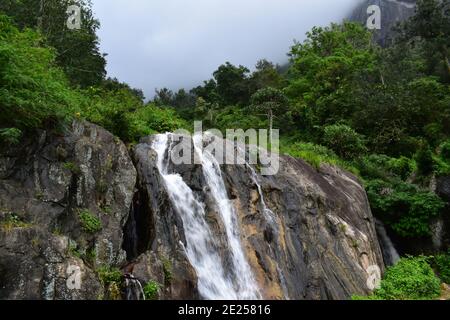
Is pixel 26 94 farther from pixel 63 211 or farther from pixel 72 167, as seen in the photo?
pixel 63 211

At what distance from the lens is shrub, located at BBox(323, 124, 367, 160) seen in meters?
23.3

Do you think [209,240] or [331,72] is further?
[331,72]

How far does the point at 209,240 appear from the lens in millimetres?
12273

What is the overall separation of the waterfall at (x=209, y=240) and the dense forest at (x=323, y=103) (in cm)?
286

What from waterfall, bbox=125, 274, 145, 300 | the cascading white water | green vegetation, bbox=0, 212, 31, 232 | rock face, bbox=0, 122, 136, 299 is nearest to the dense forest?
rock face, bbox=0, 122, 136, 299

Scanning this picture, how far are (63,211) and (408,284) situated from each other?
1198cm

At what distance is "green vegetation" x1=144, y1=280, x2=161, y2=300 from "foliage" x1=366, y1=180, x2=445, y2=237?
520 inches

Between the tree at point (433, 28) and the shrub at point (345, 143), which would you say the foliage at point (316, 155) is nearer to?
the shrub at point (345, 143)

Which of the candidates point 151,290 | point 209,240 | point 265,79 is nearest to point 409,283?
point 209,240

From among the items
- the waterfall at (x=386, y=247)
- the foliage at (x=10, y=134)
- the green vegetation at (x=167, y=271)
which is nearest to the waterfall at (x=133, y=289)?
the green vegetation at (x=167, y=271)

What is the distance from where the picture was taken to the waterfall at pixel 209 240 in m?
11.4

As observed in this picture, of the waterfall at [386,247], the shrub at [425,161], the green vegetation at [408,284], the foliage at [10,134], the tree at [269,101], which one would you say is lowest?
the green vegetation at [408,284]

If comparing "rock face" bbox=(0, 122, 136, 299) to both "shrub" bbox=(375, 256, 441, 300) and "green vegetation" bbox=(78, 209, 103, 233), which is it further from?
"shrub" bbox=(375, 256, 441, 300)
